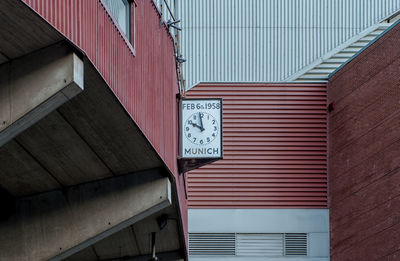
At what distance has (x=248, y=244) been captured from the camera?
1286 inches

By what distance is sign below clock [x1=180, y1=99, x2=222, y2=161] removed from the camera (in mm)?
20047

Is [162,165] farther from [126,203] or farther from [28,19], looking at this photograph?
[28,19]

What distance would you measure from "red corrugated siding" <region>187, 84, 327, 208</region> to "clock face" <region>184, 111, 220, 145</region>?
12.2m

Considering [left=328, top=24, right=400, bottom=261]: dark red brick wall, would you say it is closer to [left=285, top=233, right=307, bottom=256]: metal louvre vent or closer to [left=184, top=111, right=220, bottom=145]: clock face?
[left=285, top=233, right=307, bottom=256]: metal louvre vent

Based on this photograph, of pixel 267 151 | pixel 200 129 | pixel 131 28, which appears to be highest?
pixel 267 151

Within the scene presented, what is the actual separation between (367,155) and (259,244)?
5.28 m

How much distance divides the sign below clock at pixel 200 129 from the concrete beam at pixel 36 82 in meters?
9.29

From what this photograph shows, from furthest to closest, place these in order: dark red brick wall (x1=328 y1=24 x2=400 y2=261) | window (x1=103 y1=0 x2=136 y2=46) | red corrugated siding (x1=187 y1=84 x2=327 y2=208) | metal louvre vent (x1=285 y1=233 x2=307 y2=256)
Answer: red corrugated siding (x1=187 y1=84 x2=327 y2=208)
metal louvre vent (x1=285 y1=233 x2=307 y2=256)
dark red brick wall (x1=328 y1=24 x2=400 y2=261)
window (x1=103 y1=0 x2=136 y2=46)

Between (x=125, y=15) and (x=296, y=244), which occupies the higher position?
(x=125, y=15)

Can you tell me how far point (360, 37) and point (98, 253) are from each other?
17.9m

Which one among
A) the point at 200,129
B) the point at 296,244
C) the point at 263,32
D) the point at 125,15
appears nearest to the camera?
the point at 125,15

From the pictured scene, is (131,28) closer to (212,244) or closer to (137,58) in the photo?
(137,58)

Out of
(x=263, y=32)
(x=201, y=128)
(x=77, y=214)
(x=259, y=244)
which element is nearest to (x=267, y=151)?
(x=259, y=244)

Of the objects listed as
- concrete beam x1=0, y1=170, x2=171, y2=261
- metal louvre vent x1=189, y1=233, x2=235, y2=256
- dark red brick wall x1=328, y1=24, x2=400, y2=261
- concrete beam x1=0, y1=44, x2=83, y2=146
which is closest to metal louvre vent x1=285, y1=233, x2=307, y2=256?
dark red brick wall x1=328, y1=24, x2=400, y2=261
